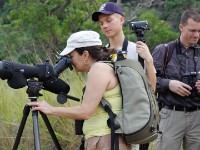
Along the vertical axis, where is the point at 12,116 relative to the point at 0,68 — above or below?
below

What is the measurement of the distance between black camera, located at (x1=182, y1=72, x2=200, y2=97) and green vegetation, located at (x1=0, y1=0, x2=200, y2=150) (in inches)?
46.6

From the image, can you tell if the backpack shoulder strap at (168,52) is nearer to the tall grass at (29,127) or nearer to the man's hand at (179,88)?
the man's hand at (179,88)

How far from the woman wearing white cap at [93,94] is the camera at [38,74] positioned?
130mm

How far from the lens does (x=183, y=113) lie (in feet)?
12.8

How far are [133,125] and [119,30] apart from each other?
0.96 m

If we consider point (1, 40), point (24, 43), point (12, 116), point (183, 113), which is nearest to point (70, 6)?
point (24, 43)

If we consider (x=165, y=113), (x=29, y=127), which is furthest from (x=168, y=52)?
(x=29, y=127)

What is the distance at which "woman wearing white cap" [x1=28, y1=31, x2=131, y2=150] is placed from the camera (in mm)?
2752

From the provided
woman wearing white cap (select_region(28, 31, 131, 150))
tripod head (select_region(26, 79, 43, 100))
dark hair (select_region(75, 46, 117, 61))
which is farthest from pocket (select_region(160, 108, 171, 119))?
tripod head (select_region(26, 79, 43, 100))

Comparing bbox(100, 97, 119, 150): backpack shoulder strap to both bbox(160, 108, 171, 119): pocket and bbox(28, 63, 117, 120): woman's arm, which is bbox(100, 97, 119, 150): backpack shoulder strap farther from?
bbox(160, 108, 171, 119): pocket

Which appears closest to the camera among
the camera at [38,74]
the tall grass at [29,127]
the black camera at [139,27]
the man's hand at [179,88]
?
the camera at [38,74]

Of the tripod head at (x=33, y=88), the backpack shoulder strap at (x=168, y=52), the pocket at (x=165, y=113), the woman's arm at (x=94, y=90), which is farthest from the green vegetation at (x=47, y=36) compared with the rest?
the woman's arm at (x=94, y=90)

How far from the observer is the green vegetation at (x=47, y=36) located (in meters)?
4.61

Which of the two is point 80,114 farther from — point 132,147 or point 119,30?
point 119,30
